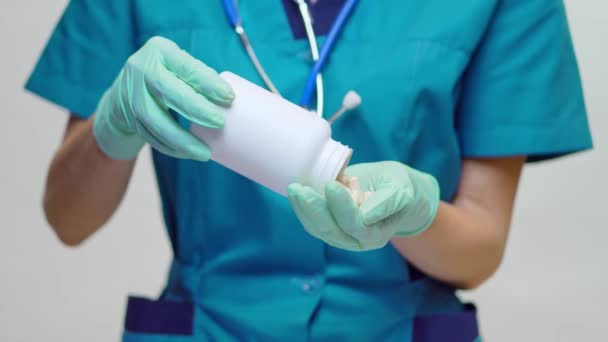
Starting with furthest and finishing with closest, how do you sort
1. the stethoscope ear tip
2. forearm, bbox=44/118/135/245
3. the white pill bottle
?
forearm, bbox=44/118/135/245
the stethoscope ear tip
the white pill bottle

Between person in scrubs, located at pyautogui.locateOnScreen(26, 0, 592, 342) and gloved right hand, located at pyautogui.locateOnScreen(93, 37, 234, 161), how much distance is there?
0.07m

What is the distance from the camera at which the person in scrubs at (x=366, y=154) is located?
92 cm

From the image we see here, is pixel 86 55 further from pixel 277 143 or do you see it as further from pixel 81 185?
pixel 277 143

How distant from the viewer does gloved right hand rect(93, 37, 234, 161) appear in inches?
28.9

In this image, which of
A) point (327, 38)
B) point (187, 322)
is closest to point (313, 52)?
point (327, 38)

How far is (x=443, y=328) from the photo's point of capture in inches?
37.8

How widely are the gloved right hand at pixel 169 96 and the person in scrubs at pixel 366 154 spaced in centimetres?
7

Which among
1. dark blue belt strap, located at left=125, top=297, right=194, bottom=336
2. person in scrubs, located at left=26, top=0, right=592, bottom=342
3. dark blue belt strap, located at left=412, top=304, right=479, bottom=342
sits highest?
person in scrubs, located at left=26, top=0, right=592, bottom=342

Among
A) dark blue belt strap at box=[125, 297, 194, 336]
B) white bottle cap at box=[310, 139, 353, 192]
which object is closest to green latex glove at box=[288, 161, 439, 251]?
white bottle cap at box=[310, 139, 353, 192]

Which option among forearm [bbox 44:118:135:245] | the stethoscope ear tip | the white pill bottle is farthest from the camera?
forearm [bbox 44:118:135:245]

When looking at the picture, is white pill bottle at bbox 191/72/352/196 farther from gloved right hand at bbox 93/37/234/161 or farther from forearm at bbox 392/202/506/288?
forearm at bbox 392/202/506/288

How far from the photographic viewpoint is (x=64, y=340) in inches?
62.1

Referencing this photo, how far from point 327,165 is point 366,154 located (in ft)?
0.68

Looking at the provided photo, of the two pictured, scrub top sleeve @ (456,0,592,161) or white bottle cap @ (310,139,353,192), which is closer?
white bottle cap @ (310,139,353,192)
